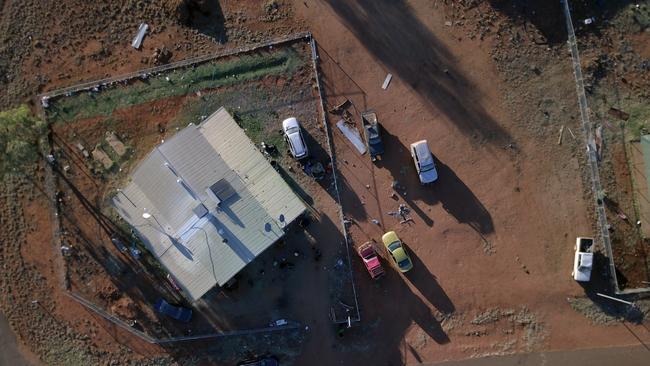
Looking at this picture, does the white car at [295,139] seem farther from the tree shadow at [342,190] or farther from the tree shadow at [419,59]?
the tree shadow at [419,59]

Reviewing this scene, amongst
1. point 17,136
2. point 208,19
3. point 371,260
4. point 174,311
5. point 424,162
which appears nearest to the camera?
point 17,136

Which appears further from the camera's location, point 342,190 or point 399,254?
point 342,190

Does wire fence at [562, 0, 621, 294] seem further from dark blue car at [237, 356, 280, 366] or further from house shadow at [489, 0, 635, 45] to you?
dark blue car at [237, 356, 280, 366]

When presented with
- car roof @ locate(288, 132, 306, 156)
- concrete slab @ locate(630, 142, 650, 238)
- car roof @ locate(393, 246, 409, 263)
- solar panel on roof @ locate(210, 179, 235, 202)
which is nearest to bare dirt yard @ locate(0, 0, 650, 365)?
car roof @ locate(393, 246, 409, 263)

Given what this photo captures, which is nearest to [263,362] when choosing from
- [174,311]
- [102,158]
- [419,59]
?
[174,311]

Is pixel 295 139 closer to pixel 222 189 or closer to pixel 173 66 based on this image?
pixel 222 189

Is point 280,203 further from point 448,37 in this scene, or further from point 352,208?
point 448,37

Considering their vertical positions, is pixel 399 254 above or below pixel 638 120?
above
